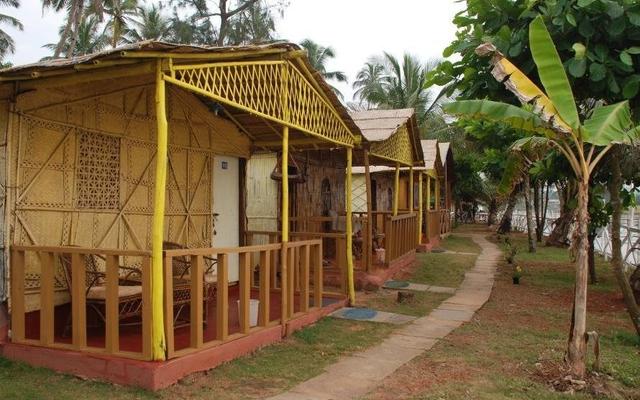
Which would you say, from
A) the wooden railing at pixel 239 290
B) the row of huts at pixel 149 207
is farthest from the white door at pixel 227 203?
the wooden railing at pixel 239 290

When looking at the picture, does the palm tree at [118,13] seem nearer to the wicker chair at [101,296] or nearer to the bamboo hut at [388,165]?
the bamboo hut at [388,165]

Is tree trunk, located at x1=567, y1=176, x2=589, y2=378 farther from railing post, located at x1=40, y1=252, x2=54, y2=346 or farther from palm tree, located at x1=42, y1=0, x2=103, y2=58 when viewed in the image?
palm tree, located at x1=42, y1=0, x2=103, y2=58

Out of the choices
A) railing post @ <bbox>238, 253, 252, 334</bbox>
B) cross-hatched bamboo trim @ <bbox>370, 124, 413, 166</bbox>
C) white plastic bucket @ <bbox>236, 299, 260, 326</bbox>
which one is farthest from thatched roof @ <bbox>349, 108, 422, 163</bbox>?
railing post @ <bbox>238, 253, 252, 334</bbox>

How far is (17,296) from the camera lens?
16.8 ft

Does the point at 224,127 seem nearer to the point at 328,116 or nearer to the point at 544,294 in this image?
the point at 328,116

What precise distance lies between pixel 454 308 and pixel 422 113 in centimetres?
2178

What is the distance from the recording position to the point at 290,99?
671 cm

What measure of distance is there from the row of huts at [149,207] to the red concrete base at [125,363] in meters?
0.01

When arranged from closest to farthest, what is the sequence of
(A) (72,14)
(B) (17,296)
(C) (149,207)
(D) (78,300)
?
(D) (78,300) < (B) (17,296) < (C) (149,207) < (A) (72,14)

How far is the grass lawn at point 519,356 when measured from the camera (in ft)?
15.9

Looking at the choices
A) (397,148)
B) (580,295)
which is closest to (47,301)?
(580,295)

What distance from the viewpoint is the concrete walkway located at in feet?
15.8

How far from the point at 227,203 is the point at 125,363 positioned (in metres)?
4.38

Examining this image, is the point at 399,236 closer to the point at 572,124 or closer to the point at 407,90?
the point at 572,124
